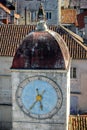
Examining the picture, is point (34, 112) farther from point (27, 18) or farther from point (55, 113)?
point (27, 18)

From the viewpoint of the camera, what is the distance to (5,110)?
42000mm

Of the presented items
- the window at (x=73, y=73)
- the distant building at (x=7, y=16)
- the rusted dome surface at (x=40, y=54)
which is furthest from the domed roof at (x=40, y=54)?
the distant building at (x=7, y=16)

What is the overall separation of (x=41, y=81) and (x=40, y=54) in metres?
1.56

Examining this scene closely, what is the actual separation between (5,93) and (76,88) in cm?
659

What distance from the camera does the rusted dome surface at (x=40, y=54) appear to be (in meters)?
26.0

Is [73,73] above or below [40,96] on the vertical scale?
above

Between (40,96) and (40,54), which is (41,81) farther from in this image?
(40,54)

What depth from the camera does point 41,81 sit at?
2612 cm

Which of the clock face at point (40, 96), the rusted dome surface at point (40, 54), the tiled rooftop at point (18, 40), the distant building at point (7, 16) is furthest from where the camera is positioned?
the distant building at point (7, 16)

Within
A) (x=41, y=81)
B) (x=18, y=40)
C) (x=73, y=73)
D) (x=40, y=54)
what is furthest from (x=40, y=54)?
(x=18, y=40)

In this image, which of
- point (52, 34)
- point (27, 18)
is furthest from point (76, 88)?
point (27, 18)

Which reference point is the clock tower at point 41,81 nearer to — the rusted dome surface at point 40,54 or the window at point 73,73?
the rusted dome surface at point 40,54

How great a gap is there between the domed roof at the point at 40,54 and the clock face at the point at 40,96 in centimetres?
85

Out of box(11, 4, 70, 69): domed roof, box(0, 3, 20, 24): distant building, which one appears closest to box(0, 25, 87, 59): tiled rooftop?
box(0, 3, 20, 24): distant building
